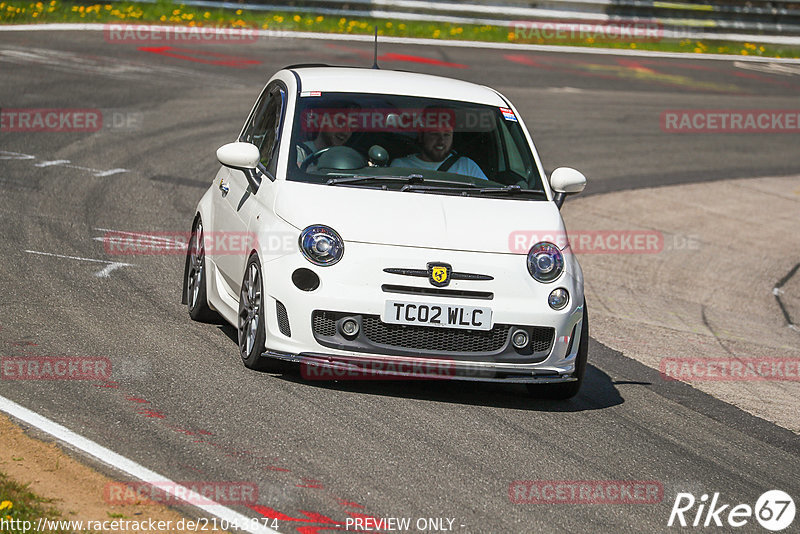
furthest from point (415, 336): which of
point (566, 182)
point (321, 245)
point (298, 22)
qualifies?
point (298, 22)

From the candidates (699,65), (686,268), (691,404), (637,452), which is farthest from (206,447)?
(699,65)

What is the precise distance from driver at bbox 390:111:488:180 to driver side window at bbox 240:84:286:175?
76 centimetres

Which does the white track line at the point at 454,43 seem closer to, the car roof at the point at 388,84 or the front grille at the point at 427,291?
the car roof at the point at 388,84

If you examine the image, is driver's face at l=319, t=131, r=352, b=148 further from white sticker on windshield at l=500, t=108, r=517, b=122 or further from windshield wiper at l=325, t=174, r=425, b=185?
white sticker on windshield at l=500, t=108, r=517, b=122

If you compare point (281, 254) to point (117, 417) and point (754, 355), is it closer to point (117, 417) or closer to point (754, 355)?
point (117, 417)

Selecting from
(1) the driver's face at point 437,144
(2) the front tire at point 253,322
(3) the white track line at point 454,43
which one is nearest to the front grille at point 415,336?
(2) the front tire at point 253,322

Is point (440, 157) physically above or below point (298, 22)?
above

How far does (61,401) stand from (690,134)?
631 inches

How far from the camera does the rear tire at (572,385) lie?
7410 mm

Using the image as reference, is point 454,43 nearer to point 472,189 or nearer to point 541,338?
point 472,189

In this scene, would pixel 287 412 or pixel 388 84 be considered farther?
pixel 388 84

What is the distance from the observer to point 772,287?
1292cm

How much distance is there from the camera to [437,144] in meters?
8.29

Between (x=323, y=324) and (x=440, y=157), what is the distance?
178 centimetres
